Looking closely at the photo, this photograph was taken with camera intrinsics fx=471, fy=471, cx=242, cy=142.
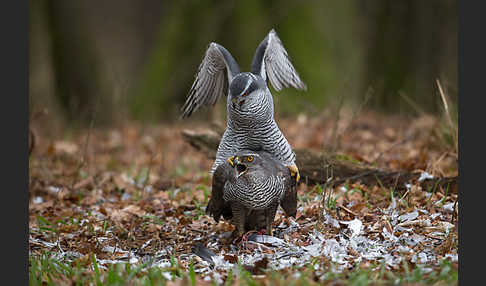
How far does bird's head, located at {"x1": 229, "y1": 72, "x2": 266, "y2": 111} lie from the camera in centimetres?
377

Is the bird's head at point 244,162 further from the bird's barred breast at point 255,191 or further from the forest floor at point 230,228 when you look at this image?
the forest floor at point 230,228

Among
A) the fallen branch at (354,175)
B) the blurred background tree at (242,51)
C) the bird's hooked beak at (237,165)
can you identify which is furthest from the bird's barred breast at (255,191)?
the blurred background tree at (242,51)

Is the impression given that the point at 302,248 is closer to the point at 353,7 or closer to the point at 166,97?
the point at 166,97

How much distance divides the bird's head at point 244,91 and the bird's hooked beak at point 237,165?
1.37ft

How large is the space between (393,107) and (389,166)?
3930 mm

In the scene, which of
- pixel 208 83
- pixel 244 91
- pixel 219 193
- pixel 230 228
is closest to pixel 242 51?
pixel 208 83

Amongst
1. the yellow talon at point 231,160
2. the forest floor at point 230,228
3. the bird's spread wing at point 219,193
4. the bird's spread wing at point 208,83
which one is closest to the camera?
the forest floor at point 230,228

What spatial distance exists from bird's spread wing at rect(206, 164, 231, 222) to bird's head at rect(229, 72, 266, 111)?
22.4 inches

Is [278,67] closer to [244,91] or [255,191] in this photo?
[244,91]

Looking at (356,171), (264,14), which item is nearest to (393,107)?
(264,14)

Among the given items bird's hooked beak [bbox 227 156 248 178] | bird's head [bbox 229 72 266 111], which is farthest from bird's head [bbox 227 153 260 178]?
bird's head [bbox 229 72 266 111]

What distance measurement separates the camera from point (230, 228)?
4867mm

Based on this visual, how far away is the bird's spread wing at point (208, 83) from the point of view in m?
4.66

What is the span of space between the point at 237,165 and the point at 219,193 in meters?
0.36
